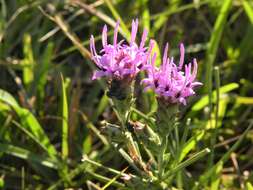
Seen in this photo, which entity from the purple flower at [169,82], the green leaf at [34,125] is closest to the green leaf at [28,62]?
the green leaf at [34,125]

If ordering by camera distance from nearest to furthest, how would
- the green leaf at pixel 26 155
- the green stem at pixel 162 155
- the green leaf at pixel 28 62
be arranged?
the green stem at pixel 162 155 < the green leaf at pixel 26 155 < the green leaf at pixel 28 62

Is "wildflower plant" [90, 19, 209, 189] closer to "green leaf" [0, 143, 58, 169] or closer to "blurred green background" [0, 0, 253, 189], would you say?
"blurred green background" [0, 0, 253, 189]

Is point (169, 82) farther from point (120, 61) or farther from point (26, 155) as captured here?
point (26, 155)

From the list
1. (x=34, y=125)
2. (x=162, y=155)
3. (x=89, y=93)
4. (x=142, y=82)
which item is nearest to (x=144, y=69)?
(x=142, y=82)

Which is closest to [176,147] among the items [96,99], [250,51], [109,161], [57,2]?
[109,161]

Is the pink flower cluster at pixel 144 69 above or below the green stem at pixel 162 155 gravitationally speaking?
above

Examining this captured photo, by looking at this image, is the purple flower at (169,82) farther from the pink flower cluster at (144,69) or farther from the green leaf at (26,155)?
the green leaf at (26,155)

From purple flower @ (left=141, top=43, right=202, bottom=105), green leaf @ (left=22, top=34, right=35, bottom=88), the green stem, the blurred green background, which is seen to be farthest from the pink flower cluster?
green leaf @ (left=22, top=34, right=35, bottom=88)

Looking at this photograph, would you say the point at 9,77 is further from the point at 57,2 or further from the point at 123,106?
the point at 123,106
